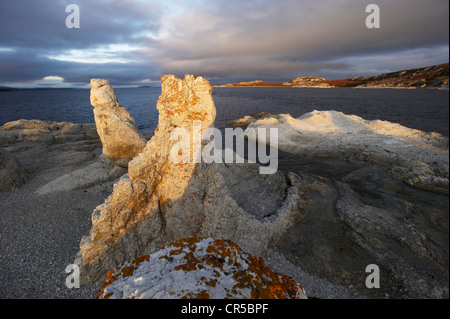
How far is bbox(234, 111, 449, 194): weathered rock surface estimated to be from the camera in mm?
16250

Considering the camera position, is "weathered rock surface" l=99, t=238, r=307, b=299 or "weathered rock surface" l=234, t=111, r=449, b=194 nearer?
"weathered rock surface" l=99, t=238, r=307, b=299

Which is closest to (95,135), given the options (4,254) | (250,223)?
(4,254)

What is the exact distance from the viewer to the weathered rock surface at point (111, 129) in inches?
706

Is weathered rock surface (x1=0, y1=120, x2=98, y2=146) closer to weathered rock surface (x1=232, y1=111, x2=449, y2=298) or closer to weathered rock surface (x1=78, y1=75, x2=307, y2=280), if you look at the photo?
weathered rock surface (x1=78, y1=75, x2=307, y2=280)

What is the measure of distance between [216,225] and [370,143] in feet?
75.8

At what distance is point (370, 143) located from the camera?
23719 mm

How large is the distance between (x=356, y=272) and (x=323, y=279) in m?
1.47

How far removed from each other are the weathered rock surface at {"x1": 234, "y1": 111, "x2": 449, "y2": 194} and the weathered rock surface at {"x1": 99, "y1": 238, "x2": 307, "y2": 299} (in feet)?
50.7

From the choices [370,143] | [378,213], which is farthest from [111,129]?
[370,143]

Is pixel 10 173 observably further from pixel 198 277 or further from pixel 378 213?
pixel 378 213

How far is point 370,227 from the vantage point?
10781 millimetres

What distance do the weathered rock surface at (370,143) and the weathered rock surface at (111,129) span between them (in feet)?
60.9

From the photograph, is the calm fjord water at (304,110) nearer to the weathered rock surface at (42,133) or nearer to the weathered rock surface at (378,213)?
the weathered rock surface at (378,213)

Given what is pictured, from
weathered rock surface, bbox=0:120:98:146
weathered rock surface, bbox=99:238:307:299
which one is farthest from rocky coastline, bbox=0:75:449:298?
weathered rock surface, bbox=0:120:98:146
